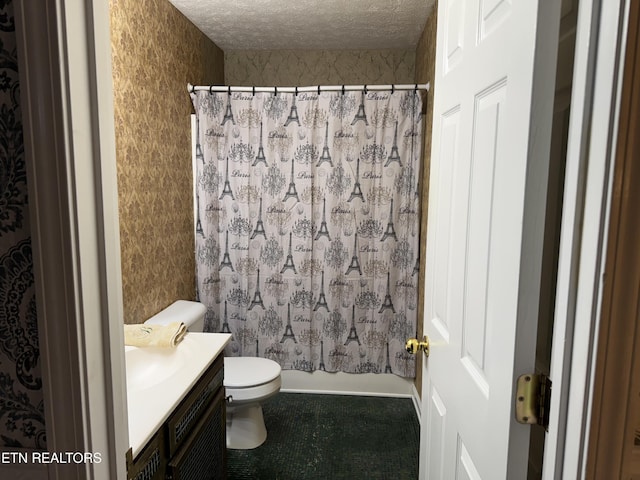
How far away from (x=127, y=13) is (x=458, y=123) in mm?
1701

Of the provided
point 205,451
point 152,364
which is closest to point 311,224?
point 152,364

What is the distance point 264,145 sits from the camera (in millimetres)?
2799

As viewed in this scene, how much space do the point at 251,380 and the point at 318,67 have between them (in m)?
2.33

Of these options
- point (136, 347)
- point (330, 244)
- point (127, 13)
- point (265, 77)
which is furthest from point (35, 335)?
point (265, 77)

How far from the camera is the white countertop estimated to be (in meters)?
1.16

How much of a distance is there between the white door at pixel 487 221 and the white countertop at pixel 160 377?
0.78m

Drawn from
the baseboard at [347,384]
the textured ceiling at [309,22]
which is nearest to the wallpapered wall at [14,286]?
the textured ceiling at [309,22]

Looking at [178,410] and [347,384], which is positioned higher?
[178,410]

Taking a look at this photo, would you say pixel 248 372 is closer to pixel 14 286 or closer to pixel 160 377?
pixel 160 377

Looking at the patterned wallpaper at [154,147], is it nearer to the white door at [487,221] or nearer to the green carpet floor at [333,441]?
the green carpet floor at [333,441]

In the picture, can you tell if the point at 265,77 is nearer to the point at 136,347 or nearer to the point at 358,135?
the point at 358,135

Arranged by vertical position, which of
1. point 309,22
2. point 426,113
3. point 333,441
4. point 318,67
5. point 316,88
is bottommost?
point 333,441

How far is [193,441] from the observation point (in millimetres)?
1443

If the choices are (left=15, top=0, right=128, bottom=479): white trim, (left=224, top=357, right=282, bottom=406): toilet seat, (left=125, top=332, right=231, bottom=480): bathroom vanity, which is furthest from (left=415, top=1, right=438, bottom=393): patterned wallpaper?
(left=15, top=0, right=128, bottom=479): white trim
